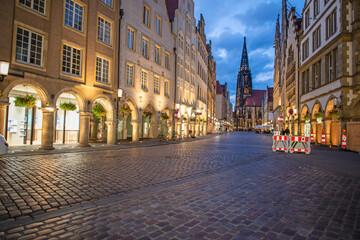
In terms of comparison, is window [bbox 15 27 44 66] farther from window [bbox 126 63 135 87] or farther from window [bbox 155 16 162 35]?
window [bbox 155 16 162 35]

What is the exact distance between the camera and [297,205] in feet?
15.0

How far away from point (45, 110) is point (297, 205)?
1443 centimetres

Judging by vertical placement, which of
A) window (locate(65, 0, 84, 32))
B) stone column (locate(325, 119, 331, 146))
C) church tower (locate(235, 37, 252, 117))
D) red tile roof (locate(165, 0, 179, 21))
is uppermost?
church tower (locate(235, 37, 252, 117))

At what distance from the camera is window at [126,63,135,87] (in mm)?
21328

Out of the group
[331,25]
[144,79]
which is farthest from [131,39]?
[331,25]

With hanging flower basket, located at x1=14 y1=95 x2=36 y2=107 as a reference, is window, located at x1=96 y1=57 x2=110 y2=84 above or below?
above

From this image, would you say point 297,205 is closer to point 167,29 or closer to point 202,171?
point 202,171

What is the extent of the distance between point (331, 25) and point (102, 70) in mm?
21738

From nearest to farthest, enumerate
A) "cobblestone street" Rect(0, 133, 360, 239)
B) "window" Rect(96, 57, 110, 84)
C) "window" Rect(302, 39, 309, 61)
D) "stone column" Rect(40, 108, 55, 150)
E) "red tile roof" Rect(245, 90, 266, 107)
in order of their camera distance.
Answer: "cobblestone street" Rect(0, 133, 360, 239) < "stone column" Rect(40, 108, 55, 150) < "window" Rect(96, 57, 110, 84) < "window" Rect(302, 39, 309, 61) < "red tile roof" Rect(245, 90, 266, 107)

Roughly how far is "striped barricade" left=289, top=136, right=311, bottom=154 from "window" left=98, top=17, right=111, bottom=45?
16432 millimetres

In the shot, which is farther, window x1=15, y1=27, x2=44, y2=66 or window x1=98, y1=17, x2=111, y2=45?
window x1=98, y1=17, x2=111, y2=45

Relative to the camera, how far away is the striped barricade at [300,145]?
49.5 ft

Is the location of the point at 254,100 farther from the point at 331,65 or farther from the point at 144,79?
the point at 144,79

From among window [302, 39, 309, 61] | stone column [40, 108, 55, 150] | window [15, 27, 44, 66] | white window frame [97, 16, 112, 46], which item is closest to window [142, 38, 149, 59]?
white window frame [97, 16, 112, 46]
